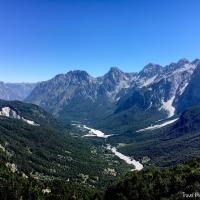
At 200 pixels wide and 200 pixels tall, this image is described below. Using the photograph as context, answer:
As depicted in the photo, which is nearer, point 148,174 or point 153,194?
point 153,194

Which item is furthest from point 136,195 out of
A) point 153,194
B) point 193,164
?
point 193,164

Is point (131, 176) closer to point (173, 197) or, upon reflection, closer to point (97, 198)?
point (97, 198)

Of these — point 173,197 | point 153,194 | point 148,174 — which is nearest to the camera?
point 173,197

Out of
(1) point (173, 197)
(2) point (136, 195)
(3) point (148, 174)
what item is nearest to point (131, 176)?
(3) point (148, 174)

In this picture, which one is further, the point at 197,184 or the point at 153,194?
the point at 153,194

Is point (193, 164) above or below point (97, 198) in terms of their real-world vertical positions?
above

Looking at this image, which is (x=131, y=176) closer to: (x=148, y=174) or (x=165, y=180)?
(x=148, y=174)

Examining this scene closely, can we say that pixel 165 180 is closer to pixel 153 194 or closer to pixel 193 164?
pixel 153 194

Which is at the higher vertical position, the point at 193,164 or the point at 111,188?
the point at 193,164

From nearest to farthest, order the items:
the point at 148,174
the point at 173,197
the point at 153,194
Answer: the point at 173,197 < the point at 153,194 < the point at 148,174
